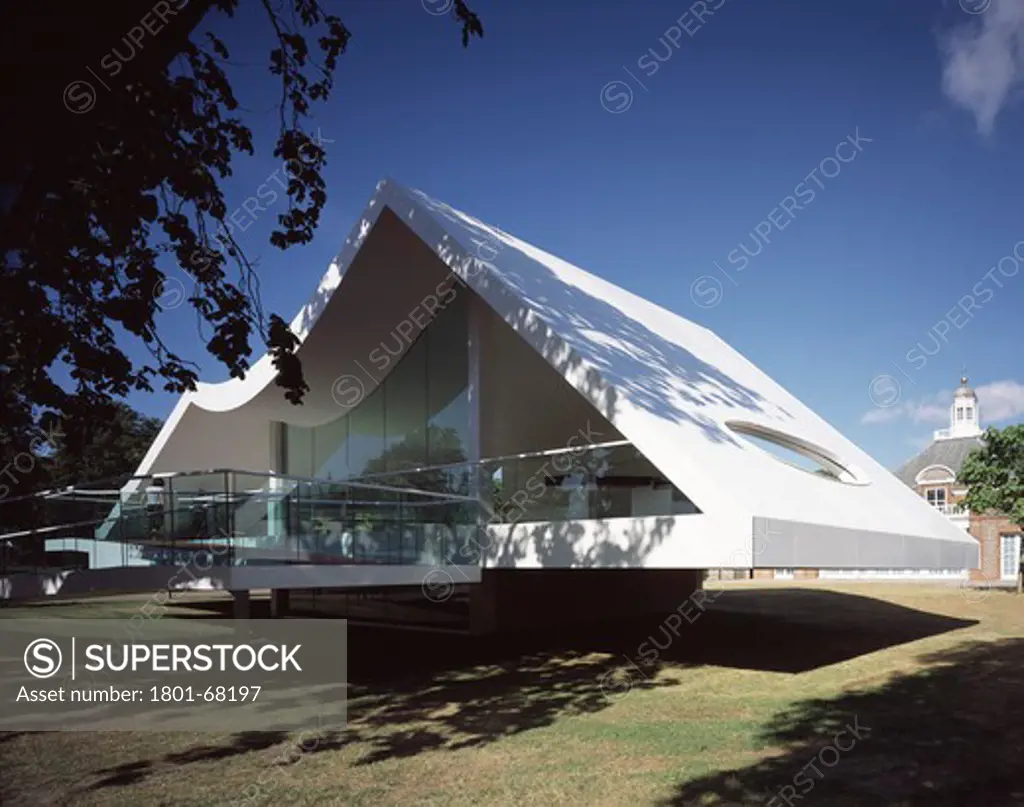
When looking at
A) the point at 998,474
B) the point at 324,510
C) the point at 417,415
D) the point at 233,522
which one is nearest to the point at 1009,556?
the point at 998,474

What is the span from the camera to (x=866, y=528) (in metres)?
11.5

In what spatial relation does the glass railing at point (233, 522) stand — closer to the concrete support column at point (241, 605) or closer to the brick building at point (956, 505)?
the concrete support column at point (241, 605)

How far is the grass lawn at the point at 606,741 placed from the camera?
6.51m

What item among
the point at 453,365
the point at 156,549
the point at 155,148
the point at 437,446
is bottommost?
the point at 156,549

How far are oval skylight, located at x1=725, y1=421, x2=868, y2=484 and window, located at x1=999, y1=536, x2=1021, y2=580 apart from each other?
35.9m

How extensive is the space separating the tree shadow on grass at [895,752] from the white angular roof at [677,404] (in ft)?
5.66

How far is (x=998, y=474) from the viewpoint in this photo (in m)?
30.0

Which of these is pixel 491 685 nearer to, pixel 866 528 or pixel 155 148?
pixel 866 528

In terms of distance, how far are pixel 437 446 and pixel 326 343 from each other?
284 cm

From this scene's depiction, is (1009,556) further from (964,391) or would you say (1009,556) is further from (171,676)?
(171,676)

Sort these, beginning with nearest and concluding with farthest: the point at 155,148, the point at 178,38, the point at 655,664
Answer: the point at 178,38, the point at 155,148, the point at 655,664

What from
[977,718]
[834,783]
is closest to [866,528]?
[977,718]

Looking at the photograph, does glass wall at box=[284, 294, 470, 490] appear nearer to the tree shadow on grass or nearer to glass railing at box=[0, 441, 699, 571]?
glass railing at box=[0, 441, 699, 571]

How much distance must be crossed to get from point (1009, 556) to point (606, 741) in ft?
145
